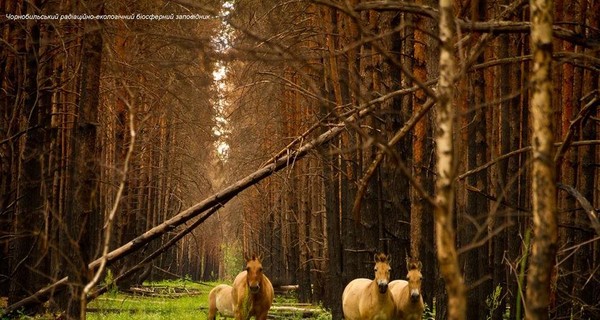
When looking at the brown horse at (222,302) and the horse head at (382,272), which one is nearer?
the horse head at (382,272)

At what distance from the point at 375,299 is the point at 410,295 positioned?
596mm

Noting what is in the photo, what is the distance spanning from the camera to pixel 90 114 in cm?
807

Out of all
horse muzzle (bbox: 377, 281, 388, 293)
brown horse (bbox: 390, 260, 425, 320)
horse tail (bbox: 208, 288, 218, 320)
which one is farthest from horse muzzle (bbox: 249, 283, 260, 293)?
horse tail (bbox: 208, 288, 218, 320)

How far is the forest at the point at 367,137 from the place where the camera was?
350cm

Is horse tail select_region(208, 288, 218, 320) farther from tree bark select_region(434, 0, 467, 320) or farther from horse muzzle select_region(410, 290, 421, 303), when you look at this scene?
tree bark select_region(434, 0, 467, 320)

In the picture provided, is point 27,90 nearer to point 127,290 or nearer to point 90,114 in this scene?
point 90,114

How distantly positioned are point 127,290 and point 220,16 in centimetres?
2520

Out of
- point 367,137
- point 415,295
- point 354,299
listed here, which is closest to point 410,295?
point 415,295

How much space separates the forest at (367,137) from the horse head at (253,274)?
3.48ft

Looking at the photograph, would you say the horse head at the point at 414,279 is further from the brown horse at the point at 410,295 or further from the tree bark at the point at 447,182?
the tree bark at the point at 447,182

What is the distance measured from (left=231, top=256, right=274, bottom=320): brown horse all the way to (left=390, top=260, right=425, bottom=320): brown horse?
2520 millimetres

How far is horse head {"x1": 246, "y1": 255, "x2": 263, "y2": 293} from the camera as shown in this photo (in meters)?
13.0

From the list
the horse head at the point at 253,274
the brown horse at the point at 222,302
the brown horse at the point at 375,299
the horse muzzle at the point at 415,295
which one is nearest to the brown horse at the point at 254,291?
the horse head at the point at 253,274

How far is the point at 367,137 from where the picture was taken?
3.09 metres
